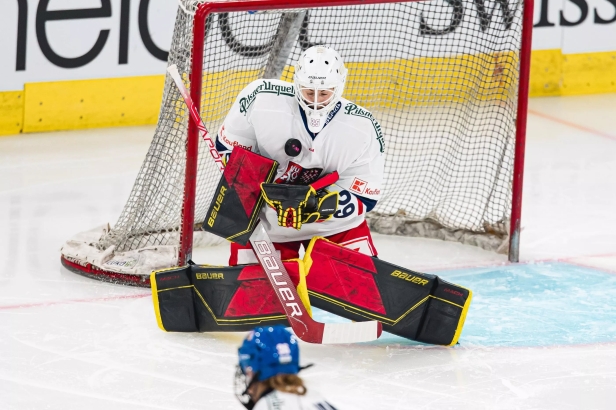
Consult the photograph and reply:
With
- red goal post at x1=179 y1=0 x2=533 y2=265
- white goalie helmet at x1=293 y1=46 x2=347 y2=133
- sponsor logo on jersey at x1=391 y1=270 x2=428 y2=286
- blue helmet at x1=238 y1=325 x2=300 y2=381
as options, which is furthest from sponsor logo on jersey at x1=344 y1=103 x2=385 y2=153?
blue helmet at x1=238 y1=325 x2=300 y2=381

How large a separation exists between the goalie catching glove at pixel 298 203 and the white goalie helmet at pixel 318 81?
26cm

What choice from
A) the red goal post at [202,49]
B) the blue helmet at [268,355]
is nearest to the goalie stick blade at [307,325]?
the red goal post at [202,49]

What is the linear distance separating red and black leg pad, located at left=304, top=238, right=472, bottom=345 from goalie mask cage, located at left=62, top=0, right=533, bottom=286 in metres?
0.74

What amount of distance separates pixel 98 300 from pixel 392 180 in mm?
1939

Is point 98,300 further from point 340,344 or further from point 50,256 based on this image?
point 340,344

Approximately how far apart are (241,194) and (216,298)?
0.37 metres

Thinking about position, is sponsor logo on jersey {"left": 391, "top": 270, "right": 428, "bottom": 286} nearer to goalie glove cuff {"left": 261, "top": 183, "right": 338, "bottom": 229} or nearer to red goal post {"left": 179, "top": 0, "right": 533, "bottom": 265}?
goalie glove cuff {"left": 261, "top": 183, "right": 338, "bottom": 229}

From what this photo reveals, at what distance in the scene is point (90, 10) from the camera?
21.6ft

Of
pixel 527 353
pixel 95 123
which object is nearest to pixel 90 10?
pixel 95 123

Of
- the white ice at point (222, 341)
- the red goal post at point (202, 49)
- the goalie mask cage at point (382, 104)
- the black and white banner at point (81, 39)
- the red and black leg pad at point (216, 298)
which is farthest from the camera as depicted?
the black and white banner at point (81, 39)

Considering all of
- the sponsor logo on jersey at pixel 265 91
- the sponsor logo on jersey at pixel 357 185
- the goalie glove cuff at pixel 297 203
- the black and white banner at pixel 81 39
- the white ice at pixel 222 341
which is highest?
the black and white banner at pixel 81 39

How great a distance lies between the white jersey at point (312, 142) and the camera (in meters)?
3.92

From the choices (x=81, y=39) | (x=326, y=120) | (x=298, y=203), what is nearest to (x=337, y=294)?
(x=298, y=203)

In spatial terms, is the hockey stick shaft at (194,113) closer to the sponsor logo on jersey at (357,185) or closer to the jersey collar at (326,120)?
the jersey collar at (326,120)
